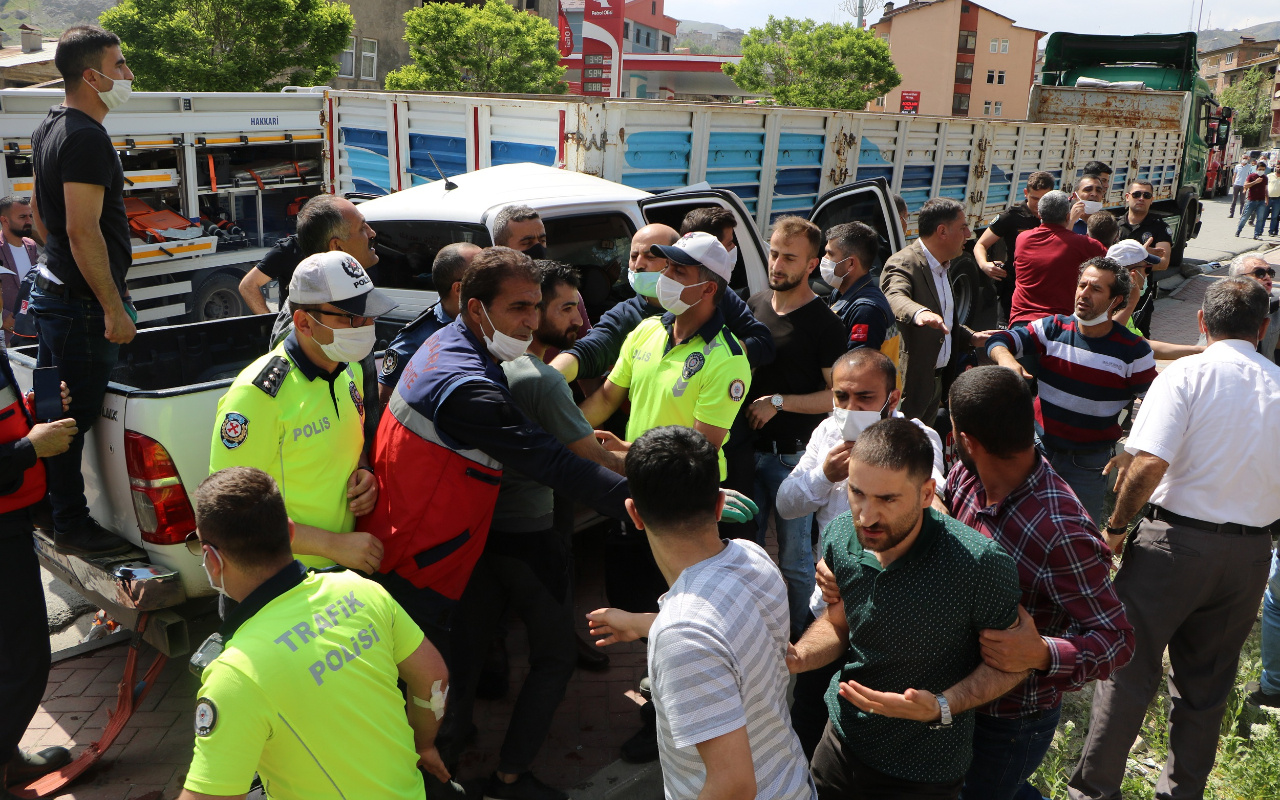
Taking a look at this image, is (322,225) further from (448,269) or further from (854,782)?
(854,782)

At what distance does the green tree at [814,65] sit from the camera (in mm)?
36656

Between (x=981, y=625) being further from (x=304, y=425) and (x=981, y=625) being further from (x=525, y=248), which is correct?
(x=525, y=248)

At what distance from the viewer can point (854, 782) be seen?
2.38 meters

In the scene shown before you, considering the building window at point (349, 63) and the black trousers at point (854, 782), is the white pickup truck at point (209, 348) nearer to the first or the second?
the black trousers at point (854, 782)

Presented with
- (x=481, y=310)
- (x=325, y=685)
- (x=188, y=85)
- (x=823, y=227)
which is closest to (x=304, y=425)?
(x=481, y=310)

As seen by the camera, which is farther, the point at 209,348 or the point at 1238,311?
the point at 209,348

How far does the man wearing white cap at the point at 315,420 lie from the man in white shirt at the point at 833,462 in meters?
1.42

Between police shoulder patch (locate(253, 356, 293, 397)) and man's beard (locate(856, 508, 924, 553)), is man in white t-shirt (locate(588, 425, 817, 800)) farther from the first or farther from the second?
police shoulder patch (locate(253, 356, 293, 397))

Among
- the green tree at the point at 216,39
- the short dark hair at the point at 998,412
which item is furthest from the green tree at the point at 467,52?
the short dark hair at the point at 998,412

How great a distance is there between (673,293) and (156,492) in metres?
2.01

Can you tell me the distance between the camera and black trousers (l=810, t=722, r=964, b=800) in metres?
2.29

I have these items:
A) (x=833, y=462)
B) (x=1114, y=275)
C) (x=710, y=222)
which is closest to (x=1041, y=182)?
(x=1114, y=275)

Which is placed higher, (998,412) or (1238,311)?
(1238,311)

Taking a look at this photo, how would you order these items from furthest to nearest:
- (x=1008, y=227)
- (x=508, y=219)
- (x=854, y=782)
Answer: (x=1008, y=227)
(x=508, y=219)
(x=854, y=782)
